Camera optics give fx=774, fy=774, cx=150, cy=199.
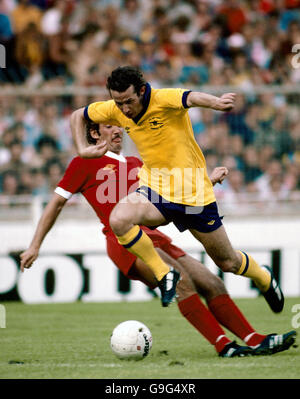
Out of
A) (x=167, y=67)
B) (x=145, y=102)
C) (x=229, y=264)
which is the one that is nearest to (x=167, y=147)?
(x=145, y=102)

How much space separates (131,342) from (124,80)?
6.48ft

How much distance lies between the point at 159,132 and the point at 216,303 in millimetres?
1481

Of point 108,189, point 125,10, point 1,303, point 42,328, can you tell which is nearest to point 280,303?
point 108,189

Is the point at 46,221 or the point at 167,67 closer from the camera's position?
the point at 46,221

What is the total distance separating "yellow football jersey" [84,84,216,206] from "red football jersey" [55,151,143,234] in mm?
755

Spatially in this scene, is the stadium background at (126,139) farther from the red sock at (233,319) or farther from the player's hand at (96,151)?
the player's hand at (96,151)

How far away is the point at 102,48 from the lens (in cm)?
1320

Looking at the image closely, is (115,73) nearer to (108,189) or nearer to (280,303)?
(108,189)

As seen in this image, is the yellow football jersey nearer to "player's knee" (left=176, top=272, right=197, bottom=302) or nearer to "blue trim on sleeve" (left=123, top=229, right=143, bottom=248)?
"blue trim on sleeve" (left=123, top=229, right=143, bottom=248)

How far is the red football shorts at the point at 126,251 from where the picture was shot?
Result: 6484 mm

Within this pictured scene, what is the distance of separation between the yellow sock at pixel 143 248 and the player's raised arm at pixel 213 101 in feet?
3.37

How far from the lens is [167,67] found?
41.6 feet

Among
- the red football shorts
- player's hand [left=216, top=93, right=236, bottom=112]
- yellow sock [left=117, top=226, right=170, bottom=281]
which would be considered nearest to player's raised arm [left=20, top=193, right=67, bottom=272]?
the red football shorts

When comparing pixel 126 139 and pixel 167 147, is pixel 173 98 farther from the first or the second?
pixel 126 139
